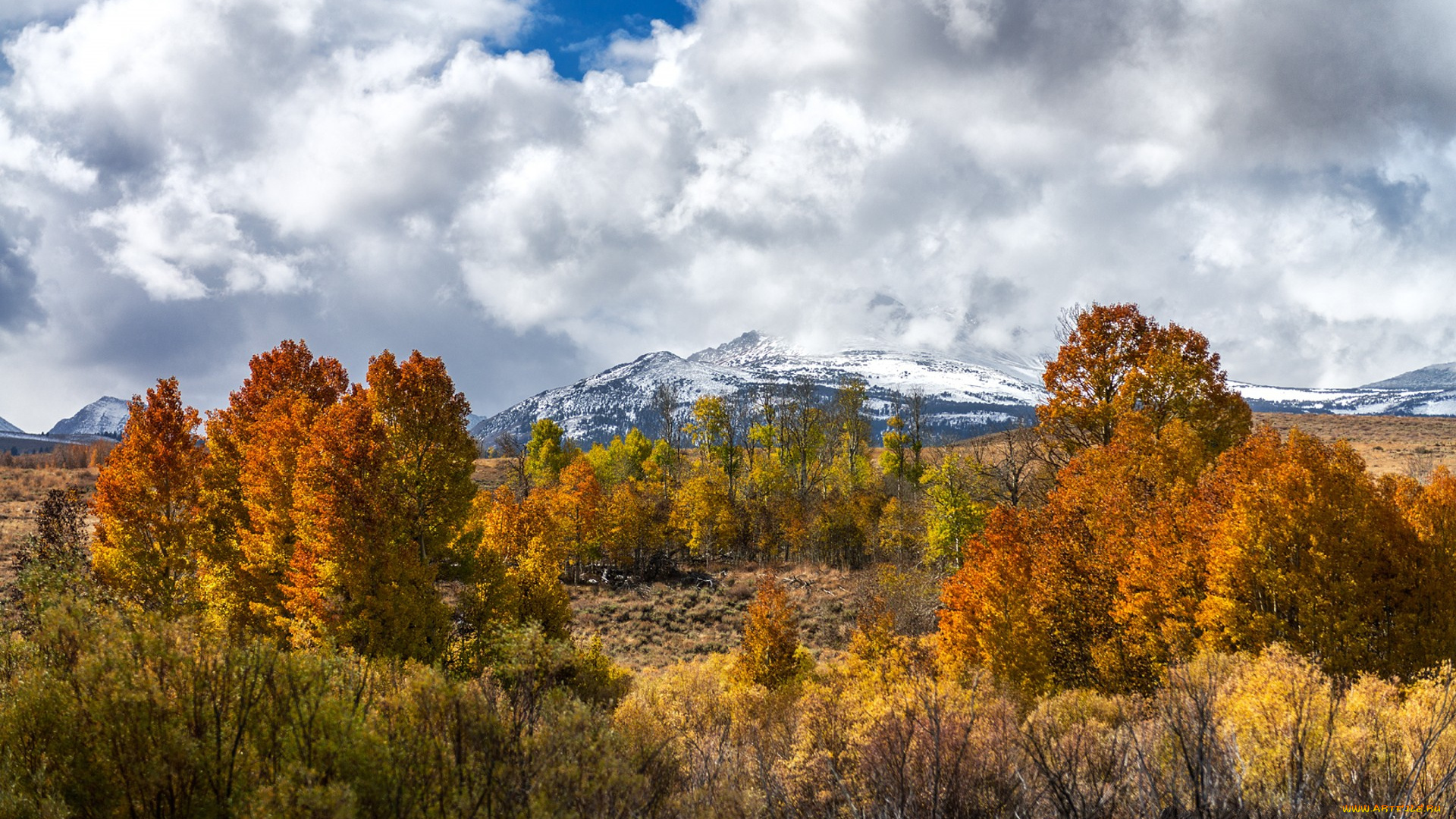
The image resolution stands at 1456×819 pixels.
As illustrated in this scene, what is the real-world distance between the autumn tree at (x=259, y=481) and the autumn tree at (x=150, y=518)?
1191 mm

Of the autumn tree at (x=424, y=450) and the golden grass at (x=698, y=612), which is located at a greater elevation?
the autumn tree at (x=424, y=450)

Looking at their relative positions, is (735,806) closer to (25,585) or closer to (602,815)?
(602,815)

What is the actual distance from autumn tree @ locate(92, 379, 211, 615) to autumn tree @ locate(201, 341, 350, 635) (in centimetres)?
119

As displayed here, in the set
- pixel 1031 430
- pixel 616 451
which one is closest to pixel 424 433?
pixel 1031 430

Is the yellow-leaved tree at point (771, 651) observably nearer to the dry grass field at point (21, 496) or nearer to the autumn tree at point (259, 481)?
the autumn tree at point (259, 481)

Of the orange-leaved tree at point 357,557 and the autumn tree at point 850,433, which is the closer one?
the orange-leaved tree at point 357,557

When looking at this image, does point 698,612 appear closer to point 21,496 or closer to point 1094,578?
point 1094,578

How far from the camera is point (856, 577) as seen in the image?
2094 inches

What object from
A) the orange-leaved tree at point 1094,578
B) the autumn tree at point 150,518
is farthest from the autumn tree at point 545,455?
the orange-leaved tree at point 1094,578

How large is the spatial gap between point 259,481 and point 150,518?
7.60 metres

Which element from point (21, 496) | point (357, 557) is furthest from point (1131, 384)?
point (21, 496)

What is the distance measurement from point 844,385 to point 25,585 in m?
72.4

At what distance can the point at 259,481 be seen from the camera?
2258 centimetres

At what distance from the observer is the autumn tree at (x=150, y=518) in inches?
1008
